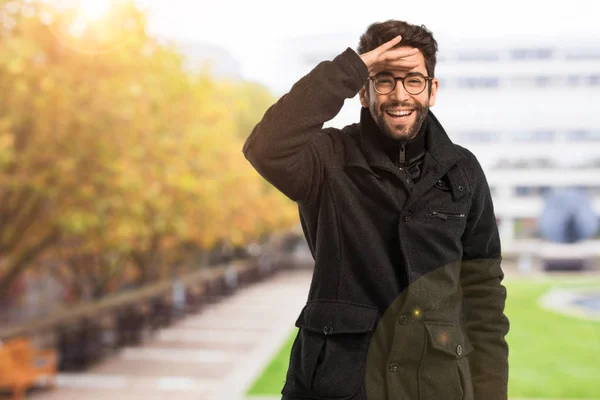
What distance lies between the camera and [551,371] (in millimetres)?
12070

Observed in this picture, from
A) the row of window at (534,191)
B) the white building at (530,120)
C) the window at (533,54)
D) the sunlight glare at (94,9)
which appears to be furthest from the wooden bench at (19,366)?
the window at (533,54)

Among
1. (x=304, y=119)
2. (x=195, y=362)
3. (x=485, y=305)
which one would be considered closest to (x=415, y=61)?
(x=304, y=119)

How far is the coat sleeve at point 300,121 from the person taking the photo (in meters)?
1.87

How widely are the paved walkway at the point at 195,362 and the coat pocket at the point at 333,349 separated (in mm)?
8587

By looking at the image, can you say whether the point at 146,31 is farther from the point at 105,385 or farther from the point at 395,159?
the point at 395,159

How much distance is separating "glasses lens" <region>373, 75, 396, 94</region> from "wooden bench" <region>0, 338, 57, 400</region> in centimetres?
875

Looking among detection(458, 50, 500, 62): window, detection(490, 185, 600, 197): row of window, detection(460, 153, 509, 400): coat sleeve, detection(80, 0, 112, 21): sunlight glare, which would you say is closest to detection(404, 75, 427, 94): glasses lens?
detection(460, 153, 509, 400): coat sleeve

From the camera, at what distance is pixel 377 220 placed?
6.61 ft

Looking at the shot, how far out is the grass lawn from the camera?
1077 centimetres

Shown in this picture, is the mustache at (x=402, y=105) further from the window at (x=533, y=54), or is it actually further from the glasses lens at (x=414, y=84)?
the window at (x=533, y=54)

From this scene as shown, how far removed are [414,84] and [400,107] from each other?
0.23 ft

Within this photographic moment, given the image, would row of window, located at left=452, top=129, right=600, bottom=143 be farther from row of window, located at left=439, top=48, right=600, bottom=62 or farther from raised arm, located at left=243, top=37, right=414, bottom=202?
raised arm, located at left=243, top=37, right=414, bottom=202

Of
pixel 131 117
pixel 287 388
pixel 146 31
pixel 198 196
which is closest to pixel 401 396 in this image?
pixel 287 388

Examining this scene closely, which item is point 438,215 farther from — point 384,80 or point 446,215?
point 384,80
